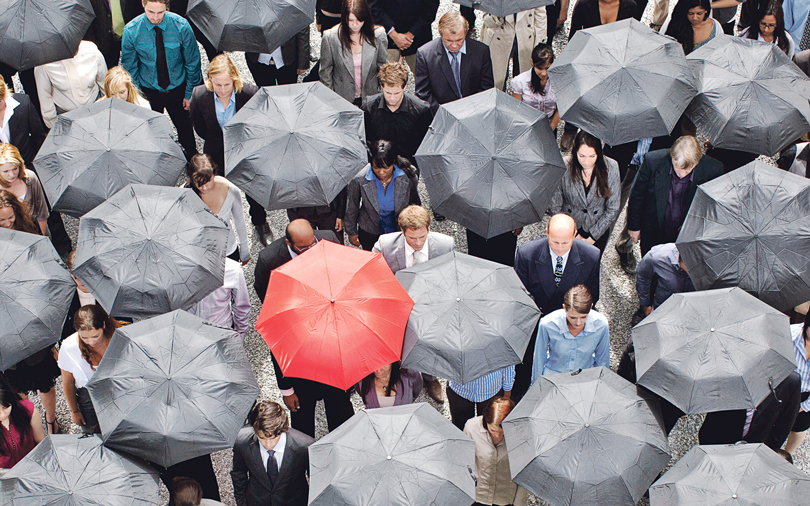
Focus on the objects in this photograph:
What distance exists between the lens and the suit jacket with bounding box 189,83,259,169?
8.32 m

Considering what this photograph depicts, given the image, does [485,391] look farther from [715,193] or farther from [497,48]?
[497,48]

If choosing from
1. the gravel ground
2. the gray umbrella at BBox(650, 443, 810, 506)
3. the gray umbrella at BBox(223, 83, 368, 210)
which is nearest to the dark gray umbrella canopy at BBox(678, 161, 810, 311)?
the gray umbrella at BBox(650, 443, 810, 506)

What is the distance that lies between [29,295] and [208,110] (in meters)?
2.81

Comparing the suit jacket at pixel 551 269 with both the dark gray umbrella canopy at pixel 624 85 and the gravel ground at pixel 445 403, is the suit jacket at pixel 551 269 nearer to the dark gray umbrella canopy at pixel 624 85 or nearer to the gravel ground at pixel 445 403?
the dark gray umbrella canopy at pixel 624 85

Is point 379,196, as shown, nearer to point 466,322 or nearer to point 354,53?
point 354,53

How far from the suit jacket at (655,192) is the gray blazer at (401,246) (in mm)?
1840

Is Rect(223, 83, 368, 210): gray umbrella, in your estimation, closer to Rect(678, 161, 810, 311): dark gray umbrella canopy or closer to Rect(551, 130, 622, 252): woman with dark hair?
Rect(551, 130, 622, 252): woman with dark hair

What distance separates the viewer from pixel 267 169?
708cm

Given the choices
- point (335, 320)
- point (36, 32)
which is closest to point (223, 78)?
point (36, 32)

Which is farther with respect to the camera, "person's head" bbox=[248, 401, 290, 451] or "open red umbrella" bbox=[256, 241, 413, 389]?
"open red umbrella" bbox=[256, 241, 413, 389]

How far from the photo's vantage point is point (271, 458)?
19.8 feet

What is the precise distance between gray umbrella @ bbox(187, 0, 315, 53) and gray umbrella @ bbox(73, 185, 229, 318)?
2.08 metres

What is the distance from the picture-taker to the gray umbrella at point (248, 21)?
805 centimetres

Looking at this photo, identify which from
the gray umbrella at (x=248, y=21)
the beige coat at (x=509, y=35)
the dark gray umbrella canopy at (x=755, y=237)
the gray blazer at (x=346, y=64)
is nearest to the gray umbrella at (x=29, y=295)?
the gray umbrella at (x=248, y=21)
